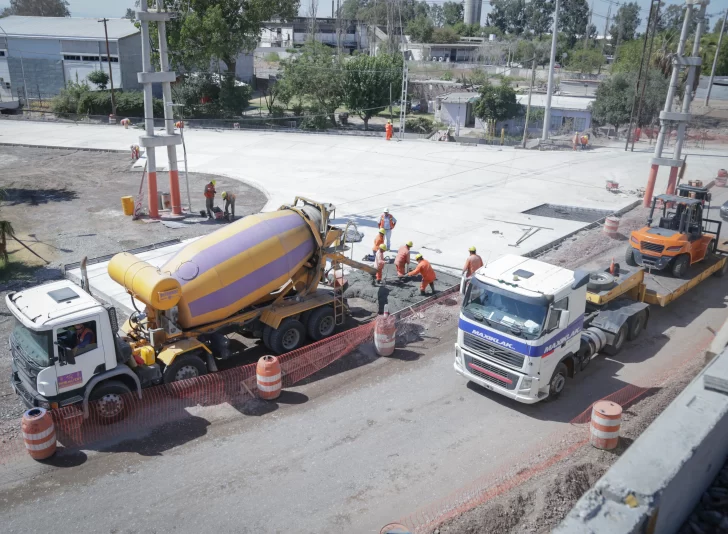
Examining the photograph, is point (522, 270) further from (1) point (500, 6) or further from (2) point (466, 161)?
(1) point (500, 6)

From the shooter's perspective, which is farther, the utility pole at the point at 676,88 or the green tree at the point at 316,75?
the green tree at the point at 316,75

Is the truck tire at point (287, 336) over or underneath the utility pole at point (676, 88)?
underneath

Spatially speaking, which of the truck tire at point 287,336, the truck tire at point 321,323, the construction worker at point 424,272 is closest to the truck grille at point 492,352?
the truck tire at point 321,323

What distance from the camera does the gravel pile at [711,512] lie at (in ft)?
17.5

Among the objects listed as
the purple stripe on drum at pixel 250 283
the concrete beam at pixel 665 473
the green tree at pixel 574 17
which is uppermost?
the green tree at pixel 574 17

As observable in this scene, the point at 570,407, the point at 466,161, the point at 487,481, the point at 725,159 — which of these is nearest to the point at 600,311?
the point at 570,407

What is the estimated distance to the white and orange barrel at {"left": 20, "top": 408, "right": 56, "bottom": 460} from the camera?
9953mm

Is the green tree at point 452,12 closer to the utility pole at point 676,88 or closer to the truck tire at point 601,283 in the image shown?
the utility pole at point 676,88

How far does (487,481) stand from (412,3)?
163 meters

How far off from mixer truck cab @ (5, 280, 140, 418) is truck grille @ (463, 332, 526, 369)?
6.18 m

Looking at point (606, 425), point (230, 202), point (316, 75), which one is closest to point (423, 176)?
point (230, 202)

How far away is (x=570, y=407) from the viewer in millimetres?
12148

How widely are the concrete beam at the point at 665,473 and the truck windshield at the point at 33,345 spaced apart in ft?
29.2

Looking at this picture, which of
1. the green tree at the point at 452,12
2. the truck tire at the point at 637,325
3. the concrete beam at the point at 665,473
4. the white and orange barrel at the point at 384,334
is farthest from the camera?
the green tree at the point at 452,12
